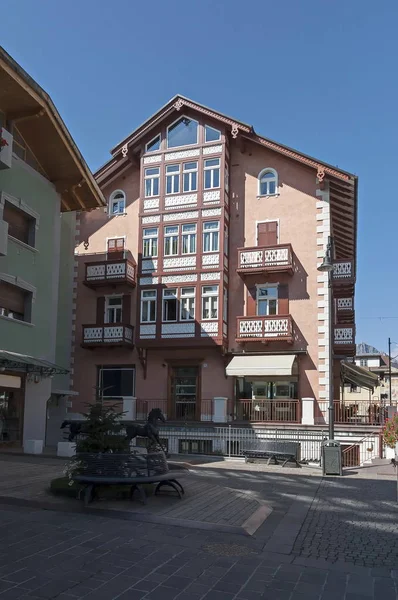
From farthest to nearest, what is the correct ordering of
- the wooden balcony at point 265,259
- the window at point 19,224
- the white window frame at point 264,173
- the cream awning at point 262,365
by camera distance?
1. the white window frame at point 264,173
2. the wooden balcony at point 265,259
3. the cream awning at point 262,365
4. the window at point 19,224

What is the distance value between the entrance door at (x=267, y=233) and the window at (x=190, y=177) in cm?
403

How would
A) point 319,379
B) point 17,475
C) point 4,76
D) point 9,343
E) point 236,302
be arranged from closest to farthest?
point 17,475
point 4,76
point 9,343
point 319,379
point 236,302

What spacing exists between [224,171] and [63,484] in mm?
21839

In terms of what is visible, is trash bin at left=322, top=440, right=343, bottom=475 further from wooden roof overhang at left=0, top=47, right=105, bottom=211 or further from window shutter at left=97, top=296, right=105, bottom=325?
window shutter at left=97, top=296, right=105, bottom=325

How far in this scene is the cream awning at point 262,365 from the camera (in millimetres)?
26109

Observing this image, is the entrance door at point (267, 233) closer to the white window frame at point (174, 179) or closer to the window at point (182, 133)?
the white window frame at point (174, 179)

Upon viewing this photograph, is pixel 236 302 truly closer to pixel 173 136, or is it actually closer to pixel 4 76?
pixel 173 136

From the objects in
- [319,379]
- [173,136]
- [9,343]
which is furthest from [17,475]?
[173,136]

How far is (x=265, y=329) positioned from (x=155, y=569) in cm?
2134

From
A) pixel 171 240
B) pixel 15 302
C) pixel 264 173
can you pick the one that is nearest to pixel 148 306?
pixel 171 240

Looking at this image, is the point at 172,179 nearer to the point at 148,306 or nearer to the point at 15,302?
the point at 148,306

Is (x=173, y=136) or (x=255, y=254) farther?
(x=173, y=136)

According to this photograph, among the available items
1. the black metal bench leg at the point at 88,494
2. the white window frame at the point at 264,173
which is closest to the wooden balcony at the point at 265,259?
the white window frame at the point at 264,173

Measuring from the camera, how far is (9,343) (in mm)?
19828
